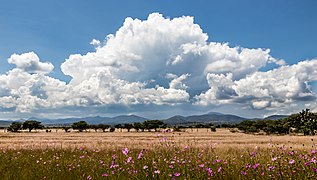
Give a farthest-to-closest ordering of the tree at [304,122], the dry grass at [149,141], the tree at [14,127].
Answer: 1. the tree at [14,127]
2. the tree at [304,122]
3. the dry grass at [149,141]

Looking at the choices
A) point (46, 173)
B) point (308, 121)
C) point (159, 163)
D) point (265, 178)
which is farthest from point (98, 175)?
point (308, 121)

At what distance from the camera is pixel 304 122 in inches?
3915

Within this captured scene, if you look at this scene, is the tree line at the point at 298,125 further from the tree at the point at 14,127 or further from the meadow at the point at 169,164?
the tree at the point at 14,127

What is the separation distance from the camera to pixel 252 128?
11694 cm

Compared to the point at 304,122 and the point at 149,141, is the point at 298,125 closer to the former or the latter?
the point at 304,122

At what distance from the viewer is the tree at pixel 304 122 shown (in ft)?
307

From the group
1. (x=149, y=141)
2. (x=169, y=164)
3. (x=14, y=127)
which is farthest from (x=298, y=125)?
(x=14, y=127)

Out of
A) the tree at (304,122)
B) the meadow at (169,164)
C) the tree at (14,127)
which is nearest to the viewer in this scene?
the meadow at (169,164)

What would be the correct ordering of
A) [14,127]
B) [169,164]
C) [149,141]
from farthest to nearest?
[14,127]
[149,141]
[169,164]

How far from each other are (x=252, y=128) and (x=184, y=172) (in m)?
118

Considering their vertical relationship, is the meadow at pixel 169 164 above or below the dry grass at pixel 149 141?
above

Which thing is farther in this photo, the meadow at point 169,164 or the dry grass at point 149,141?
the dry grass at point 149,141

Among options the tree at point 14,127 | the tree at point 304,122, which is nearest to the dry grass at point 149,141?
the tree at point 304,122

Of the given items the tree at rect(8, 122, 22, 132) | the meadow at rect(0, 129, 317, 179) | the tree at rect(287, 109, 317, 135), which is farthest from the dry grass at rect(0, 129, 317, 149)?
the tree at rect(8, 122, 22, 132)
